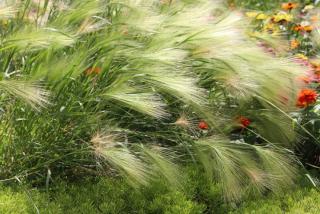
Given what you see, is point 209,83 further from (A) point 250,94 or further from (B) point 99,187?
(B) point 99,187

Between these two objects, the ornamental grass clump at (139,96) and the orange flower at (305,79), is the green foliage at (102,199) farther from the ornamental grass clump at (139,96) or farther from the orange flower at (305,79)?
the orange flower at (305,79)

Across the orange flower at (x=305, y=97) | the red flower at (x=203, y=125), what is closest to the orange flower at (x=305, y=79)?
the orange flower at (x=305, y=97)

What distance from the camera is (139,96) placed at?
2285 millimetres

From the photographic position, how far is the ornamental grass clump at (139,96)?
2.35 metres

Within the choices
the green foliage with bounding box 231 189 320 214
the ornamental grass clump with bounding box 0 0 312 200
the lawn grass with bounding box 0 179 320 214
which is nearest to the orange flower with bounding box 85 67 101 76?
the ornamental grass clump with bounding box 0 0 312 200

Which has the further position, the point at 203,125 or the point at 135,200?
the point at 203,125

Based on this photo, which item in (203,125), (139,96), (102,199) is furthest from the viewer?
(203,125)

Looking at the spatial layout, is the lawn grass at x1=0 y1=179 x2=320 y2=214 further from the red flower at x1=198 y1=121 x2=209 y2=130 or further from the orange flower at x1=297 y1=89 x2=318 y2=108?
the orange flower at x1=297 y1=89 x2=318 y2=108

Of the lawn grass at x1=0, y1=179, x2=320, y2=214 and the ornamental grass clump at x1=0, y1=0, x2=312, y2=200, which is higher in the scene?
the ornamental grass clump at x1=0, y1=0, x2=312, y2=200

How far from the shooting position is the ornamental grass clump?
2.35 metres

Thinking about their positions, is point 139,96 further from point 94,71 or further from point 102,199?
point 102,199

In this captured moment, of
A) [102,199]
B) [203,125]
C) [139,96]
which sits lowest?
[102,199]

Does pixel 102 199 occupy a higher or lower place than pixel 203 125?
lower

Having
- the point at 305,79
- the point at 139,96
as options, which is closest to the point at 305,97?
the point at 305,79
